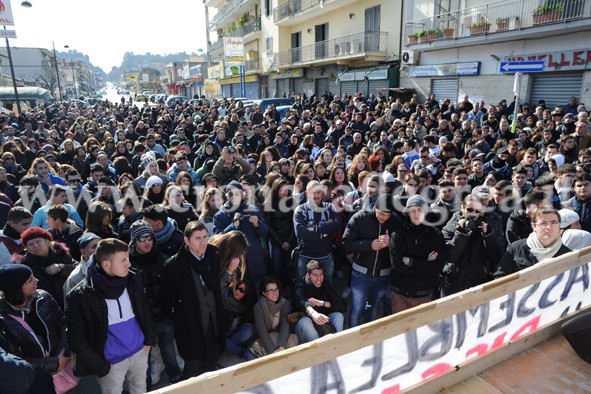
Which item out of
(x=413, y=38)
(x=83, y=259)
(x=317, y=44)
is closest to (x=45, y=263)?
(x=83, y=259)

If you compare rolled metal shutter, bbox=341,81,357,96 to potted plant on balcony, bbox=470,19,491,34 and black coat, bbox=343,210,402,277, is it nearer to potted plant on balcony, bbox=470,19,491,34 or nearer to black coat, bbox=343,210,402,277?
potted plant on balcony, bbox=470,19,491,34

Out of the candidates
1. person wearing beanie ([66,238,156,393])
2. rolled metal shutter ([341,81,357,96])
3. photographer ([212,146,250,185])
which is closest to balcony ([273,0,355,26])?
rolled metal shutter ([341,81,357,96])

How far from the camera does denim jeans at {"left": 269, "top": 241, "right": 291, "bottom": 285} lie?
525 centimetres

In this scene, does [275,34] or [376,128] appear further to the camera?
[275,34]

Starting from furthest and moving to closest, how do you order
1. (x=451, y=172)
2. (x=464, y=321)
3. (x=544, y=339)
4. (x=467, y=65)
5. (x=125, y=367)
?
(x=467, y=65)
(x=451, y=172)
(x=544, y=339)
(x=125, y=367)
(x=464, y=321)

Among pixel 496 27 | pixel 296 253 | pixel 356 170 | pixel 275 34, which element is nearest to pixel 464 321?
pixel 296 253

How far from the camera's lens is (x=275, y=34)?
3145cm

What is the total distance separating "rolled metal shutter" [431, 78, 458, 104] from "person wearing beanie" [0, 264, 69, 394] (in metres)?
18.1

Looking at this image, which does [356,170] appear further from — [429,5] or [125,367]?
[429,5]

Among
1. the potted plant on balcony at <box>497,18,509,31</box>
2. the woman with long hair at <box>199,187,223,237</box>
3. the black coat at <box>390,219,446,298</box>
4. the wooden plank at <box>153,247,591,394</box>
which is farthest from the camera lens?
the potted plant on balcony at <box>497,18,509,31</box>

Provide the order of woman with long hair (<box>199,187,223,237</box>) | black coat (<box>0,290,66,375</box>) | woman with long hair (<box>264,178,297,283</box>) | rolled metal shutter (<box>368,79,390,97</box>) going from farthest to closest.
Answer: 1. rolled metal shutter (<box>368,79,390,97</box>)
2. woman with long hair (<box>264,178,297,283</box>)
3. woman with long hair (<box>199,187,223,237</box>)
4. black coat (<box>0,290,66,375</box>)

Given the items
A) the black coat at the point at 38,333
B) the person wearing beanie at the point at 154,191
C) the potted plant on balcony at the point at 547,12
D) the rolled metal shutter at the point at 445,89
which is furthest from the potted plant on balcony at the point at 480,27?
the black coat at the point at 38,333

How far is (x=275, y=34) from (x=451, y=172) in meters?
29.1

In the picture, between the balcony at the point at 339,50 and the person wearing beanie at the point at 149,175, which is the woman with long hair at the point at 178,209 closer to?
the person wearing beanie at the point at 149,175
